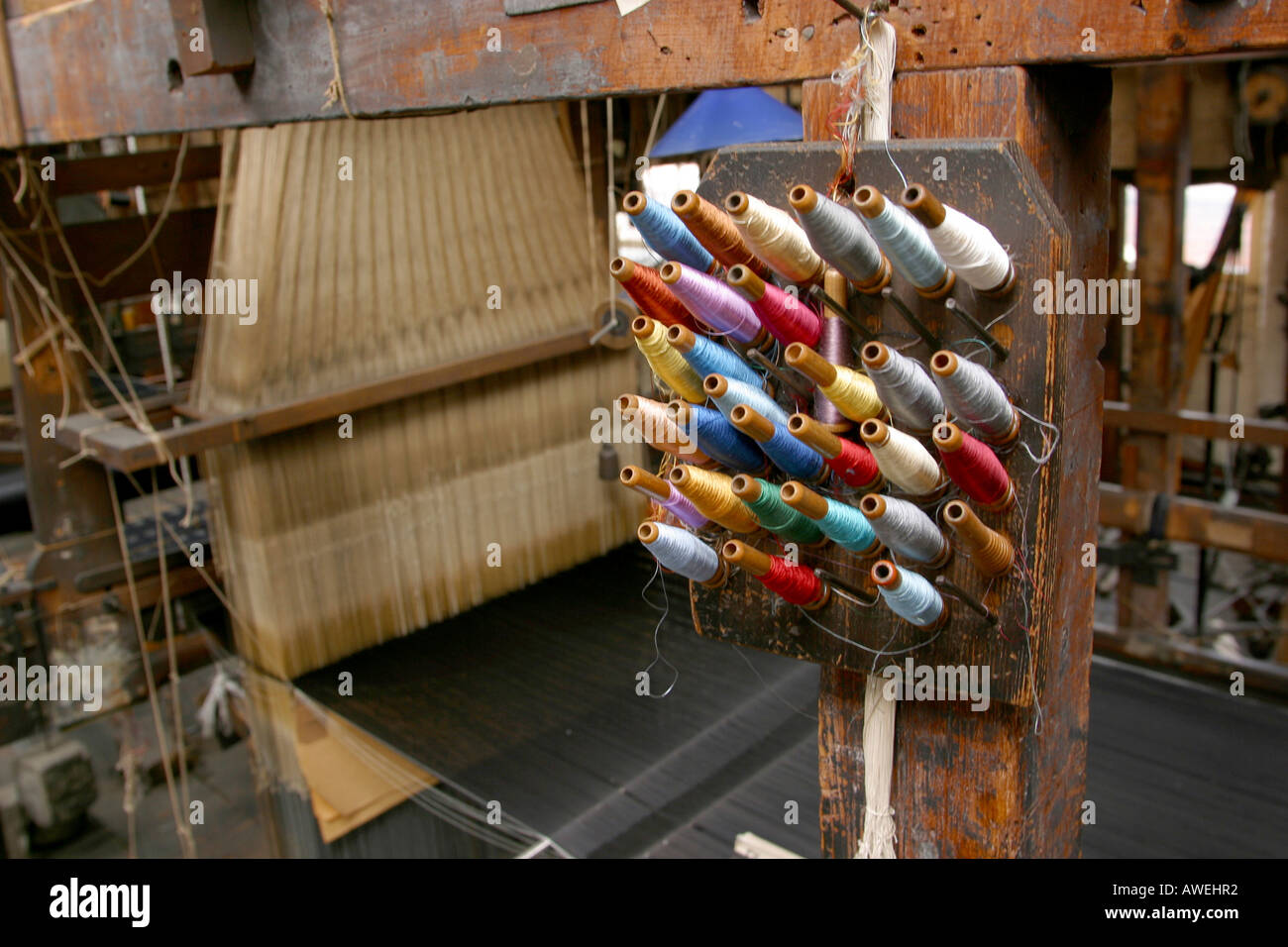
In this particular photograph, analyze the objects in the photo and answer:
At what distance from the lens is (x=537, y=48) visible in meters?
1.19

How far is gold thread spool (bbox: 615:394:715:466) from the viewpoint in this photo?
101 cm

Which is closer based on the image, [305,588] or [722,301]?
[722,301]

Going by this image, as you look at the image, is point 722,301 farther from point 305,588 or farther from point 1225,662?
point 1225,662

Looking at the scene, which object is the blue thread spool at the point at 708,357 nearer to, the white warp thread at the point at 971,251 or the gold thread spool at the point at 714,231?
the gold thread spool at the point at 714,231

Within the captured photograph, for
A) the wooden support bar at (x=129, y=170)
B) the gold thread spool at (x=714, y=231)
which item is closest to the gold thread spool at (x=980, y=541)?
the gold thread spool at (x=714, y=231)

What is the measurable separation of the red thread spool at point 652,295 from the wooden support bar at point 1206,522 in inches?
103

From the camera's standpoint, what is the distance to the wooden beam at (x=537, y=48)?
81cm

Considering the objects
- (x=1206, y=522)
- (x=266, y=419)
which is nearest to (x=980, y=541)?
(x=266, y=419)

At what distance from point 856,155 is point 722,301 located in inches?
6.7

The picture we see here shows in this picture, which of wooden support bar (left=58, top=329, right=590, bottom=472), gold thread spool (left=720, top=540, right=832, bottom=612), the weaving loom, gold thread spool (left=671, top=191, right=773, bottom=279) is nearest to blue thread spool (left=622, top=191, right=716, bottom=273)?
gold thread spool (left=671, top=191, right=773, bottom=279)

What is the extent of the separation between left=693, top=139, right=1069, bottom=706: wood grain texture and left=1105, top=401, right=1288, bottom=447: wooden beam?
2574 mm

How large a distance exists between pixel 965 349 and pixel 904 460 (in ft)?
0.37

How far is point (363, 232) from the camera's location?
306 centimetres

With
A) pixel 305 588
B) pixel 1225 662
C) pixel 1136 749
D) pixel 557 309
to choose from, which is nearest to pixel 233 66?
pixel 305 588
